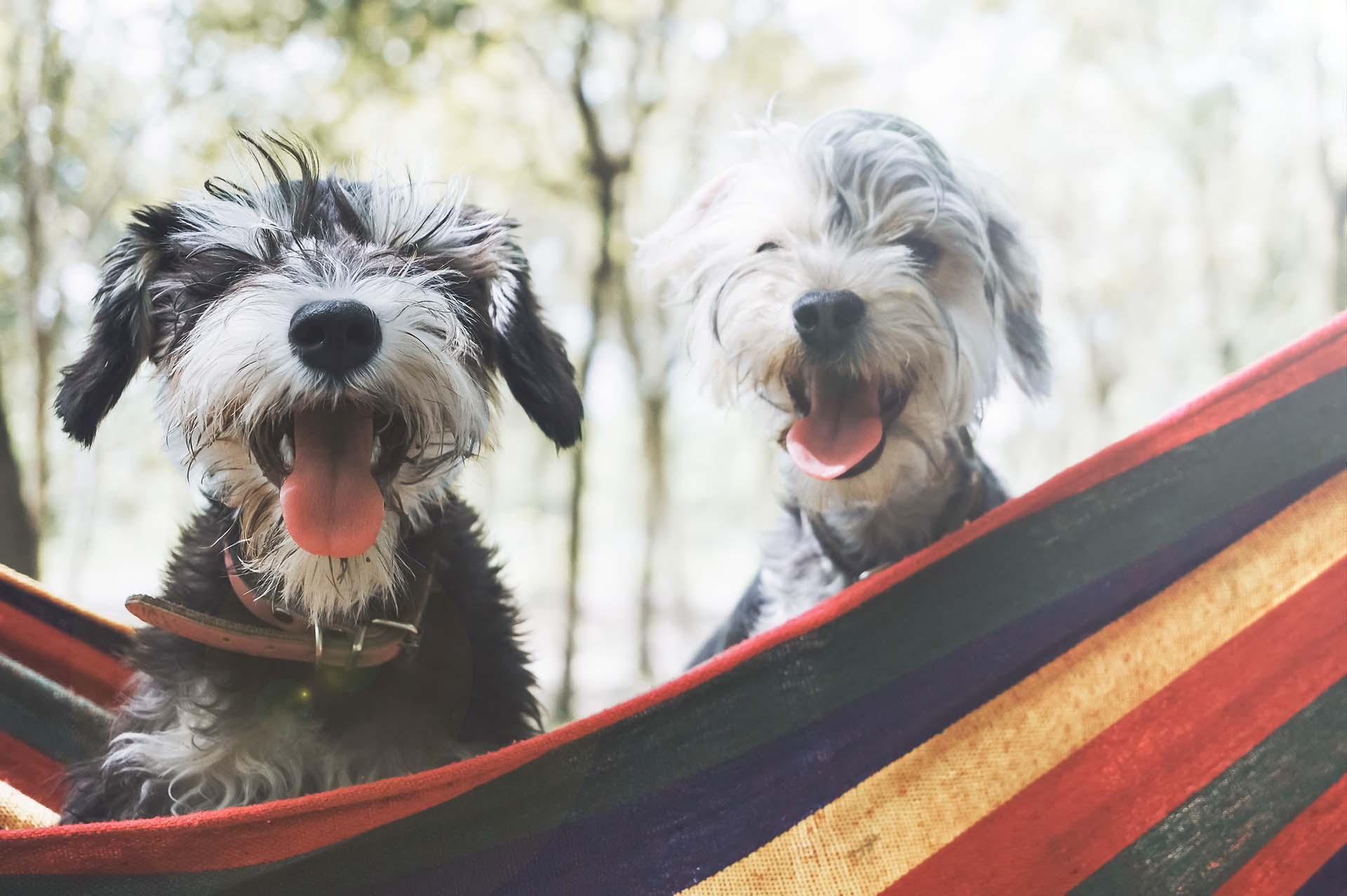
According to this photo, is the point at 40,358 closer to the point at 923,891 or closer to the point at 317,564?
the point at 317,564

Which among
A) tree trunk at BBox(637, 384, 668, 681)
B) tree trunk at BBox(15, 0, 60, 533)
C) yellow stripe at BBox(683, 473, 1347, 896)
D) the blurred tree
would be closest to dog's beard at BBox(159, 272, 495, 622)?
yellow stripe at BBox(683, 473, 1347, 896)

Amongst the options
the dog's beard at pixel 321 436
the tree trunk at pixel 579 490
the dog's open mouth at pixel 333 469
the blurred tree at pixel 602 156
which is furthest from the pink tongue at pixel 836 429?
the tree trunk at pixel 579 490

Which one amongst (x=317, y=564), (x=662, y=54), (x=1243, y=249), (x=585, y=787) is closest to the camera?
(x=585, y=787)

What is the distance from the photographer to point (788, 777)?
2.20 metres

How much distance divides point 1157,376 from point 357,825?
29835mm

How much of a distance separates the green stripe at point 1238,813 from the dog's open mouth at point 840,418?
1.24 meters

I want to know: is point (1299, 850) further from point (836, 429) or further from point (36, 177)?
point (36, 177)

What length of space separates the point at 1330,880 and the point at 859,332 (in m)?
1.78

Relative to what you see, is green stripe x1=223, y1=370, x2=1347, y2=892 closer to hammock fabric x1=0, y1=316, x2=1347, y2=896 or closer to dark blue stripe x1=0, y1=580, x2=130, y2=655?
hammock fabric x1=0, y1=316, x2=1347, y2=896

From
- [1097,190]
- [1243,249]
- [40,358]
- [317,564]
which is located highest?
[1097,190]

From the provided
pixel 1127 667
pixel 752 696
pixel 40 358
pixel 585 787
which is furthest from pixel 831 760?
pixel 40 358

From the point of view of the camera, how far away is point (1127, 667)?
2.34 meters

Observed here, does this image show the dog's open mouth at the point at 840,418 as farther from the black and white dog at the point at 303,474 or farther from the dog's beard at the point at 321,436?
the dog's beard at the point at 321,436

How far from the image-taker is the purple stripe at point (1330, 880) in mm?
2197
